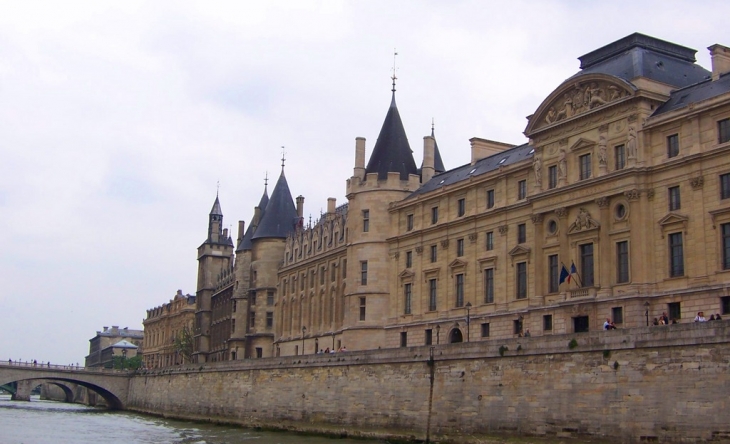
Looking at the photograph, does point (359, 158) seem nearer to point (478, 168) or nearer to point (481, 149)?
point (481, 149)

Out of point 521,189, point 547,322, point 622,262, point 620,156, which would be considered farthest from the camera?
point 521,189

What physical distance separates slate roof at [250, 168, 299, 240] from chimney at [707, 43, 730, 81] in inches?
1999

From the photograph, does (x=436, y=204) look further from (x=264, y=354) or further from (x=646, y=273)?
(x=264, y=354)

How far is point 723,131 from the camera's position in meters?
41.5

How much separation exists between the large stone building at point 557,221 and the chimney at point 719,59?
0.07m

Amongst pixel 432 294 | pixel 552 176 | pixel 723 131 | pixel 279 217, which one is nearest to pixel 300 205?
pixel 279 217

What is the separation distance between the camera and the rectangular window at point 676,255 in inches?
1690

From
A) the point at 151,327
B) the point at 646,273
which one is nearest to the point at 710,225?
the point at 646,273

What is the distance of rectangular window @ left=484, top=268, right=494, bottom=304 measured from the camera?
181ft

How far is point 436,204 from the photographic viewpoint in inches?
2419

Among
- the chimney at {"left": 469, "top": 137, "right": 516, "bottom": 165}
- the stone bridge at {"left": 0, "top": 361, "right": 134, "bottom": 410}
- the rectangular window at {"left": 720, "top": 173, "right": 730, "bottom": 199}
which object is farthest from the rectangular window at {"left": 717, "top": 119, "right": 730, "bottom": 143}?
the stone bridge at {"left": 0, "top": 361, "right": 134, "bottom": 410}

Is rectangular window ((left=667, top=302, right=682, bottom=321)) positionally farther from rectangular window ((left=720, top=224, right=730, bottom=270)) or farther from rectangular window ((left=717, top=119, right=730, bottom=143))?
rectangular window ((left=717, top=119, right=730, bottom=143))

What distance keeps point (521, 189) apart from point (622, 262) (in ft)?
33.1

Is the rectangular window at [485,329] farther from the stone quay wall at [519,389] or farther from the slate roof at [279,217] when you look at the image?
the slate roof at [279,217]
